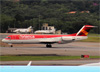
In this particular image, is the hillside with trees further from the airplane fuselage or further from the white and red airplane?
the airplane fuselage

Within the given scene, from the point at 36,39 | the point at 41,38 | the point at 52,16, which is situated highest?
the point at 52,16

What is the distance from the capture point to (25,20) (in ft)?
270

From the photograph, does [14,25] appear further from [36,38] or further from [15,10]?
[36,38]

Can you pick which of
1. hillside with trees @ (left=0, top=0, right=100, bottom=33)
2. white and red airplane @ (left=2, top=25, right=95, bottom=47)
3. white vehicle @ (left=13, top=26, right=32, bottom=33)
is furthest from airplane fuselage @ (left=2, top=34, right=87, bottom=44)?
white vehicle @ (left=13, top=26, right=32, bottom=33)

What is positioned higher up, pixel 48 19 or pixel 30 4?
pixel 30 4

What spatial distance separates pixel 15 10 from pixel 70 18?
113 ft

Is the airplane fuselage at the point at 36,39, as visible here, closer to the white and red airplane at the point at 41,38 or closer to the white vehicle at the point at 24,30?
the white and red airplane at the point at 41,38

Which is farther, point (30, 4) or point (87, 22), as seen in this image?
point (30, 4)

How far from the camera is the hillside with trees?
62.1 m

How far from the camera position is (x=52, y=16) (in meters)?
81.0

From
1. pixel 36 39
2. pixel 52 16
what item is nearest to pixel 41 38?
pixel 36 39

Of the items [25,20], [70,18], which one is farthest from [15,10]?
[70,18]

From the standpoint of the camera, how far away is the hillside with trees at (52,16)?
62125 millimetres

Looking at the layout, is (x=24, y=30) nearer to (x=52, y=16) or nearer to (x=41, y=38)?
(x=52, y=16)
